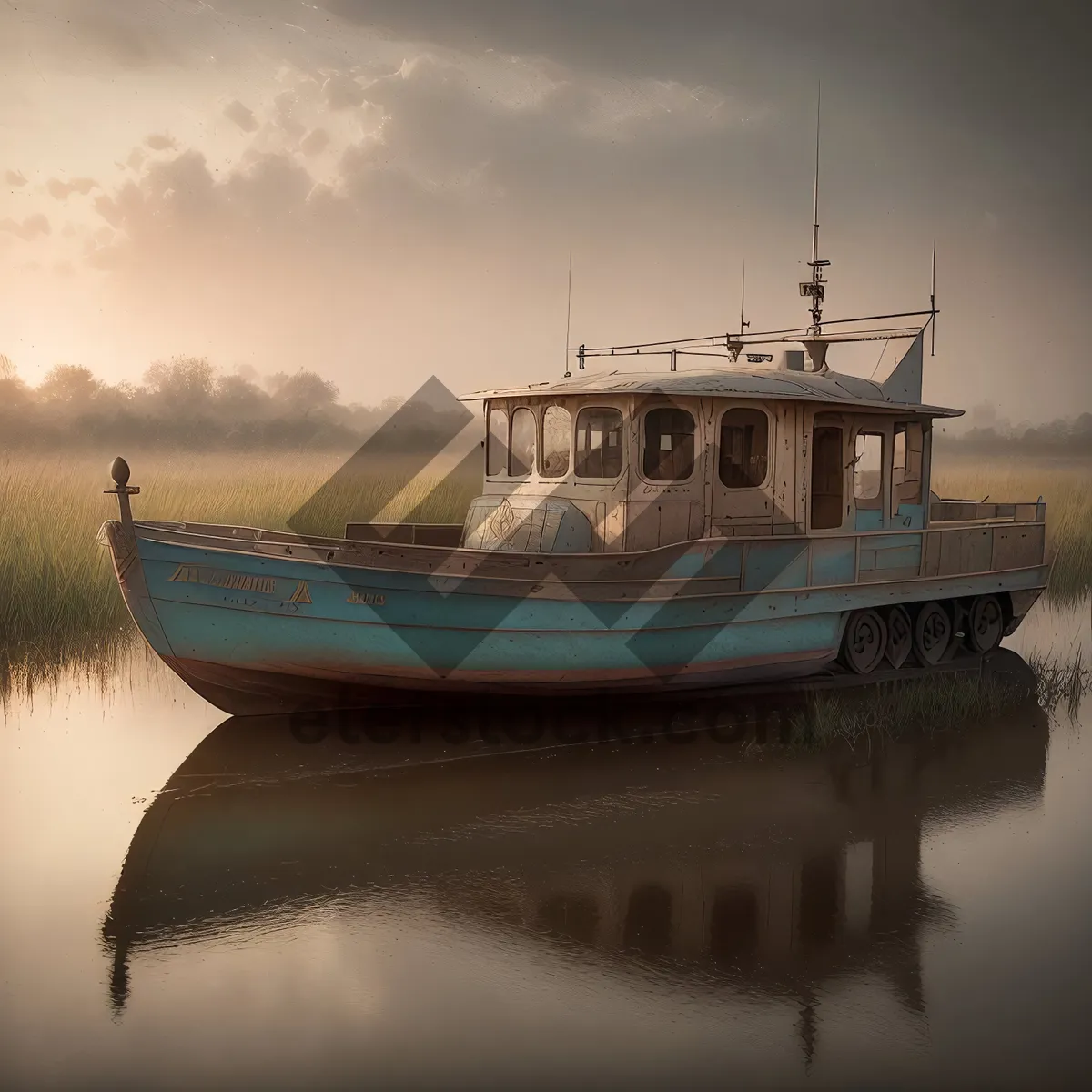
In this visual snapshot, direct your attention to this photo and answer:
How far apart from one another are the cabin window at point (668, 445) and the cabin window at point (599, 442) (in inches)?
9.6

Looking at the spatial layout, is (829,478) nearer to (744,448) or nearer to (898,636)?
(744,448)

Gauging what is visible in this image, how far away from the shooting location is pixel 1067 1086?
436 cm

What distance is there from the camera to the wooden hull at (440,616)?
807cm

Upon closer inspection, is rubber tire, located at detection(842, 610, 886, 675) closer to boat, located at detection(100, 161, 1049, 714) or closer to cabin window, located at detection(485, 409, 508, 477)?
boat, located at detection(100, 161, 1049, 714)

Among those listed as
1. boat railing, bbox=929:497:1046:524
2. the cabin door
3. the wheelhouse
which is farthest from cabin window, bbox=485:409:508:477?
boat railing, bbox=929:497:1046:524

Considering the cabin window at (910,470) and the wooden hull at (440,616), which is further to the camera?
the cabin window at (910,470)

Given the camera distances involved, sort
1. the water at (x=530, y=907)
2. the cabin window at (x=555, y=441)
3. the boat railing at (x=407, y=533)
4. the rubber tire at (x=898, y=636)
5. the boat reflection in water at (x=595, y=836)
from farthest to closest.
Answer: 1. the boat railing at (x=407, y=533)
2. the rubber tire at (x=898, y=636)
3. the cabin window at (x=555, y=441)
4. the boat reflection in water at (x=595, y=836)
5. the water at (x=530, y=907)

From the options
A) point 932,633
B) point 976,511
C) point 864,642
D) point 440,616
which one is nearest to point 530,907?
point 440,616

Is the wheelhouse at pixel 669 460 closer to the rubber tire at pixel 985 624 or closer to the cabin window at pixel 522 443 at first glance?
the cabin window at pixel 522 443

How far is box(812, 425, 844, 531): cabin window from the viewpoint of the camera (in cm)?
1031

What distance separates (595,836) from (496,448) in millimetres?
4482

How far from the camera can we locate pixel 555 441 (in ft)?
32.1

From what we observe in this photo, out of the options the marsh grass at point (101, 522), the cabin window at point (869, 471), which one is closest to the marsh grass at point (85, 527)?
the marsh grass at point (101, 522)

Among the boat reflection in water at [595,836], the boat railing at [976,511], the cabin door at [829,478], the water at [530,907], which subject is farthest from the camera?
the boat railing at [976,511]
